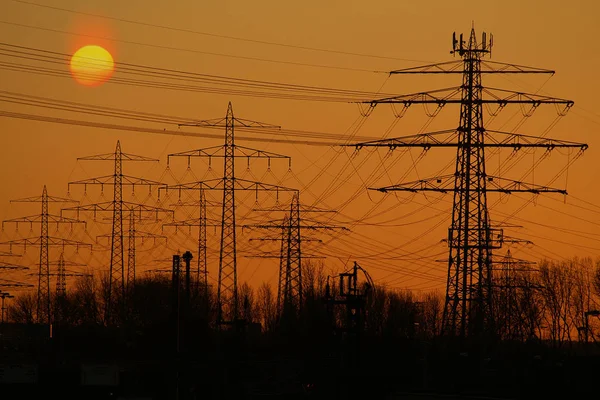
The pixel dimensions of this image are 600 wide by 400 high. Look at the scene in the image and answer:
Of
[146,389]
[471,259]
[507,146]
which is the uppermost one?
[507,146]

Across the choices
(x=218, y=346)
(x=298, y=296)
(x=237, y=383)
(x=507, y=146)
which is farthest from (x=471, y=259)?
(x=298, y=296)

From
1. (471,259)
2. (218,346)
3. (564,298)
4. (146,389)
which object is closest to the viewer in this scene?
(471,259)

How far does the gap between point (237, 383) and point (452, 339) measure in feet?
42.8

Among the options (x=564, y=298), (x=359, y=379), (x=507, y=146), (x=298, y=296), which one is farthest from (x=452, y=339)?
(x=564, y=298)

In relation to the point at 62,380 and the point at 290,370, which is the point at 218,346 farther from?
the point at 290,370

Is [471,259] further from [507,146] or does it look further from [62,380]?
[62,380]

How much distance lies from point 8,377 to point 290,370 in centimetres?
1696

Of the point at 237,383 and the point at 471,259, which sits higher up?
the point at 471,259

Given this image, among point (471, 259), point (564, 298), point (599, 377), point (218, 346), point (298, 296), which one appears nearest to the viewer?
point (471, 259)

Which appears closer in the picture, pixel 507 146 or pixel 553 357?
pixel 507 146

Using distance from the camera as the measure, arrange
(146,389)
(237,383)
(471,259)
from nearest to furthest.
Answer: (471,259)
(237,383)
(146,389)

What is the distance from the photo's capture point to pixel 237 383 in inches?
3132

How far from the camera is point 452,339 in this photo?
76375 mm

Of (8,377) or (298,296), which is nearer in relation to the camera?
(8,377)
